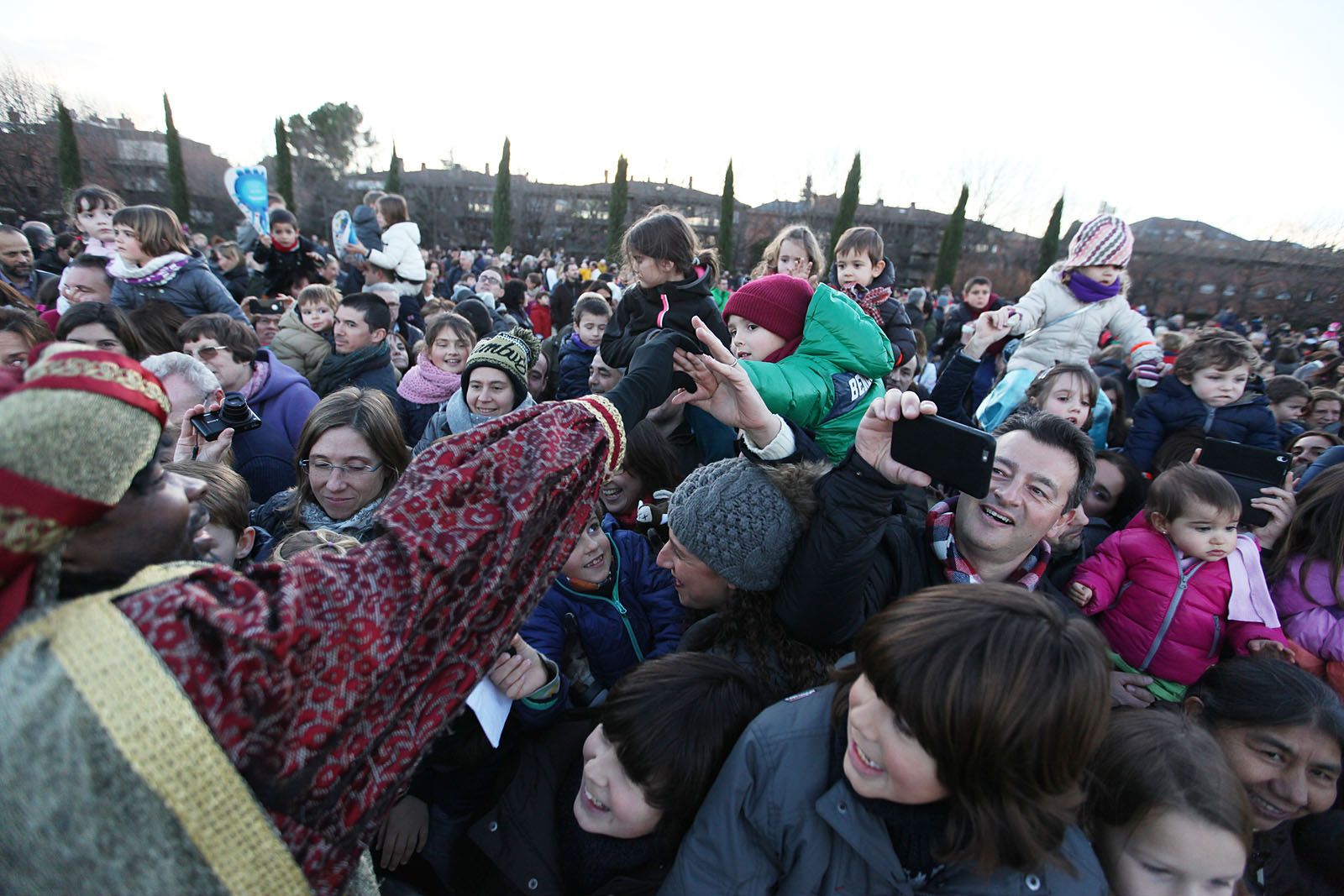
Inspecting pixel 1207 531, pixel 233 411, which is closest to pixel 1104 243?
pixel 1207 531

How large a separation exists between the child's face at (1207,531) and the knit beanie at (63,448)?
3.20 meters

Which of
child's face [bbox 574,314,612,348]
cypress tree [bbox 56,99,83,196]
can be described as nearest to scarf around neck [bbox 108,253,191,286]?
child's face [bbox 574,314,612,348]

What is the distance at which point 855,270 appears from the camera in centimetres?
466

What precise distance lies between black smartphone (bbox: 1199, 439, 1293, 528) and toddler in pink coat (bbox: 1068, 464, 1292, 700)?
254 millimetres

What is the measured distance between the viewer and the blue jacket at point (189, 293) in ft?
14.9

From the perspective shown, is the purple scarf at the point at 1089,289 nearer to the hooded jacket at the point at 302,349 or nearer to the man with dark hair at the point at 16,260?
the hooded jacket at the point at 302,349

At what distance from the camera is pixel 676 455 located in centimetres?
333

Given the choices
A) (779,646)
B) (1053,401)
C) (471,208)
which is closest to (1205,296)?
(1053,401)

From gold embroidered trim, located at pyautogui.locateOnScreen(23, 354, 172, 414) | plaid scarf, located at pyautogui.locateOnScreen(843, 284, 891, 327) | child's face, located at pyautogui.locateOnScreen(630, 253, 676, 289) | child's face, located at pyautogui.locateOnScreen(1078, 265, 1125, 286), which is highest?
child's face, located at pyautogui.locateOnScreen(1078, 265, 1125, 286)

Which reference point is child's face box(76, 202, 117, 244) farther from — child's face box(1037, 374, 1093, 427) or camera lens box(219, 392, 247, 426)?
child's face box(1037, 374, 1093, 427)

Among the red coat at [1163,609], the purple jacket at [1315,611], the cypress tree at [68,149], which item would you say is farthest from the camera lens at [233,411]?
the cypress tree at [68,149]

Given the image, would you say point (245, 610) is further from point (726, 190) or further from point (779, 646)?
point (726, 190)

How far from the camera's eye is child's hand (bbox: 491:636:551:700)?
1684mm

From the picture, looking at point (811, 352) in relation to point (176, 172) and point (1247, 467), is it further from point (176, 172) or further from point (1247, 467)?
point (176, 172)
